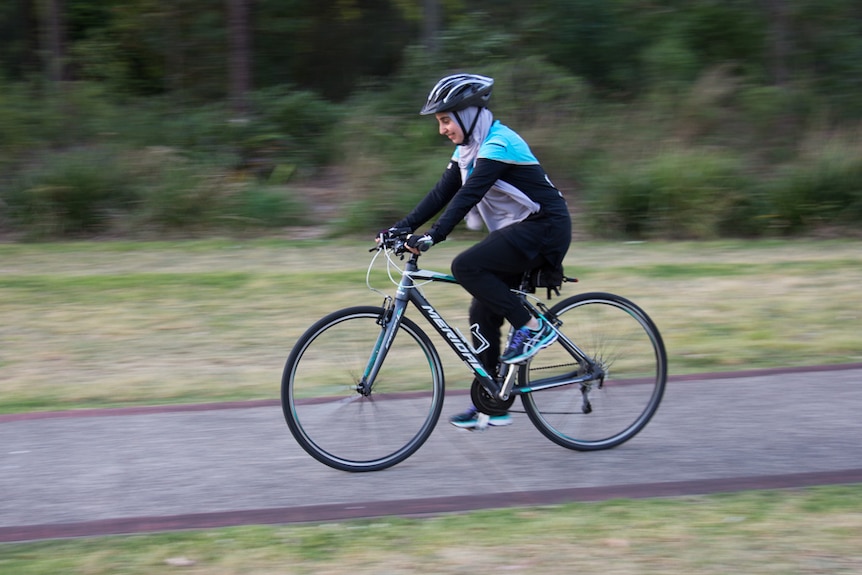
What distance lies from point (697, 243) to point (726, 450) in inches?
250

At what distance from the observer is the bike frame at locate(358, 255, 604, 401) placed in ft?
15.8

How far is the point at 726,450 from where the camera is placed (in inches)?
198

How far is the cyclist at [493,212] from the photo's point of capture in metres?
4.68

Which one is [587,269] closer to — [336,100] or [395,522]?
[395,522]

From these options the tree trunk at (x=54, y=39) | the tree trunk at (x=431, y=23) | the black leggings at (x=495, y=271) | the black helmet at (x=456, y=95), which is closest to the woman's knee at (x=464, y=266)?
the black leggings at (x=495, y=271)

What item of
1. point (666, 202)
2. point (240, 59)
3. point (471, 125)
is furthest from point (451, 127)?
point (240, 59)

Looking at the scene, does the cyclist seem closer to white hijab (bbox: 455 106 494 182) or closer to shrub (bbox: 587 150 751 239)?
white hijab (bbox: 455 106 494 182)

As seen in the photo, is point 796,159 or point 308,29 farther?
point 308,29

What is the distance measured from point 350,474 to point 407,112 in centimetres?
1141

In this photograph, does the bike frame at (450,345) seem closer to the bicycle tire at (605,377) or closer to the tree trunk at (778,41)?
the bicycle tire at (605,377)

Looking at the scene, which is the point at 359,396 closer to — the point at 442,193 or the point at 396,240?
the point at 396,240

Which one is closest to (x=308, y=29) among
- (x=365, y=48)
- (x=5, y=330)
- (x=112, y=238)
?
(x=365, y=48)

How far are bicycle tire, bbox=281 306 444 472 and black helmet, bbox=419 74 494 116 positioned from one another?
1013 millimetres

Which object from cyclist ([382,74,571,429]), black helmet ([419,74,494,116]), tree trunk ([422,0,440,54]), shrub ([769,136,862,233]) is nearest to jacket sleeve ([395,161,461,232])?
cyclist ([382,74,571,429])
